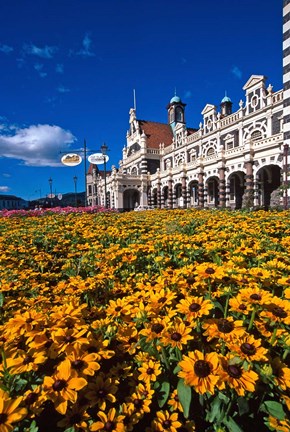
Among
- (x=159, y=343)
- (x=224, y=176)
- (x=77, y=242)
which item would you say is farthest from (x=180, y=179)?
(x=159, y=343)

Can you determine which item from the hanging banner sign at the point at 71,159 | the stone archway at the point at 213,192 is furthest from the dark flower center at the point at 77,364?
the stone archway at the point at 213,192

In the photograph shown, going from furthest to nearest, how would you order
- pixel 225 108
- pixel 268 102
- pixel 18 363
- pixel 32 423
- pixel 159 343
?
pixel 225 108 → pixel 268 102 → pixel 159 343 → pixel 18 363 → pixel 32 423

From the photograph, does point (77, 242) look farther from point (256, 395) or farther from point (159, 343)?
point (256, 395)

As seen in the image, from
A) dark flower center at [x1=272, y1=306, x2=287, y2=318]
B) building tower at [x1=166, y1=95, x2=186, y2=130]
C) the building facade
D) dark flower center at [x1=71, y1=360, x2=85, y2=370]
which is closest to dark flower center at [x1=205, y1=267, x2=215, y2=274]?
dark flower center at [x1=272, y1=306, x2=287, y2=318]

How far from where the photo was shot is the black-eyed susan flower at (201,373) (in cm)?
98

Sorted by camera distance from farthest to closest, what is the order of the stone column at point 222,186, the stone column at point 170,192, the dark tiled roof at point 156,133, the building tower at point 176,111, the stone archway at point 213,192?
the building tower at point 176,111 < the dark tiled roof at point 156,133 < the stone column at point 170,192 < the stone archway at point 213,192 < the stone column at point 222,186

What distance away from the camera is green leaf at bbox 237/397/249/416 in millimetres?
1001

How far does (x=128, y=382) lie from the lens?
1.22 meters

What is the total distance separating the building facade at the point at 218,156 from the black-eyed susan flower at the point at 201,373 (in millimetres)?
10461

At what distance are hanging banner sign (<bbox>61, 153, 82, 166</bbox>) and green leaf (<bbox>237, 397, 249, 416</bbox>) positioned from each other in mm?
22376

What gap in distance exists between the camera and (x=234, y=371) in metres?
0.99

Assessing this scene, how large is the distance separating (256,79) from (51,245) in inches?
1000

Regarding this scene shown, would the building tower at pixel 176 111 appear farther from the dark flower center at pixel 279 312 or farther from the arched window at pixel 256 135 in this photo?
the dark flower center at pixel 279 312

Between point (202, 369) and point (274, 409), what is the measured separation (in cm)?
37
